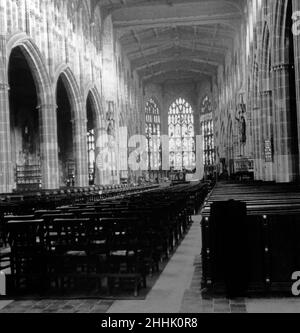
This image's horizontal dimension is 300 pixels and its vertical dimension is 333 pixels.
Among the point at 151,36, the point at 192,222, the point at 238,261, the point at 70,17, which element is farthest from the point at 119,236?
the point at 151,36

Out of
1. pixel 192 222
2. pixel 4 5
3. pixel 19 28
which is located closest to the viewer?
pixel 192 222

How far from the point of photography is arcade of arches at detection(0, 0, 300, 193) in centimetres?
2038

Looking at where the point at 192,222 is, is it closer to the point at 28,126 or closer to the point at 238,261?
the point at 238,261

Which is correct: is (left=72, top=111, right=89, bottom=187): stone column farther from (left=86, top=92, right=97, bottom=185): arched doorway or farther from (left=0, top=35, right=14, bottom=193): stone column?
(left=0, top=35, right=14, bottom=193): stone column

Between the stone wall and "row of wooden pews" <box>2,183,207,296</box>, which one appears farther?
the stone wall

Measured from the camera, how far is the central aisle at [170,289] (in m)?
5.52

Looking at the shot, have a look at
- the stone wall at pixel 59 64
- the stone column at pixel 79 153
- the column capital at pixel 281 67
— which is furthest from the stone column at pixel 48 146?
the column capital at pixel 281 67

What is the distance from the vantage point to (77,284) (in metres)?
7.18

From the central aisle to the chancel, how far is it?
0.03 metres

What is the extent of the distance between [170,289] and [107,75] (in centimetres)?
3672

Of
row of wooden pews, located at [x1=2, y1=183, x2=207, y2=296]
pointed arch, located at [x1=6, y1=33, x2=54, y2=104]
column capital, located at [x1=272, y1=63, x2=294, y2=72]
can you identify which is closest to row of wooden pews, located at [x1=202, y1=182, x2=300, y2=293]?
row of wooden pews, located at [x1=2, y1=183, x2=207, y2=296]
